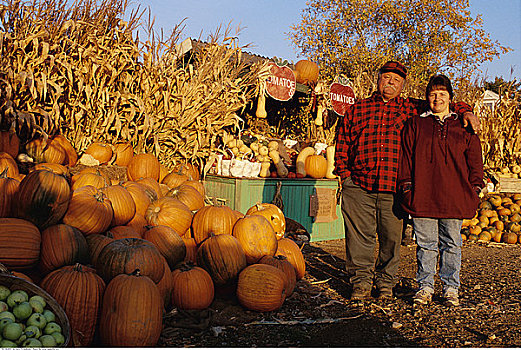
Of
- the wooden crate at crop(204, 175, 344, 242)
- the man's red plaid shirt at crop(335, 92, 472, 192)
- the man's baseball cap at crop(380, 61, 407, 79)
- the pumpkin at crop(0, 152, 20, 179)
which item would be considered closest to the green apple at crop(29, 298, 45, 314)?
the pumpkin at crop(0, 152, 20, 179)

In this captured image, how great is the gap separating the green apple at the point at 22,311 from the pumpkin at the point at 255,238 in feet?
6.66

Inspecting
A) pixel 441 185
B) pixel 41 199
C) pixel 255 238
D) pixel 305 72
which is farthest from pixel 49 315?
pixel 305 72

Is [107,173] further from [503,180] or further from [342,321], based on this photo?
[503,180]

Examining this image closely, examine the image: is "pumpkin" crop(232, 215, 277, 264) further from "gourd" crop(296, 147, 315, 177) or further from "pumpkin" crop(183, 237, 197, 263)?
"gourd" crop(296, 147, 315, 177)

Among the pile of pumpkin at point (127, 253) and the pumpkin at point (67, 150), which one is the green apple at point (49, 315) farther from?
the pumpkin at point (67, 150)

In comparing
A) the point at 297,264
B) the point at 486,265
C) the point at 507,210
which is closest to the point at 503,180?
the point at 507,210

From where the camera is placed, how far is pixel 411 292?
441 cm

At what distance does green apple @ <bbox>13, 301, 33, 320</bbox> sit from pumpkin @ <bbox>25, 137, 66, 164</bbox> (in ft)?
10.7

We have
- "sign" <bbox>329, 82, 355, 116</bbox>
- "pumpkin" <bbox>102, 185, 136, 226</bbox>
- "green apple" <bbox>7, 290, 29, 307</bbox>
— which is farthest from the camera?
"sign" <bbox>329, 82, 355, 116</bbox>

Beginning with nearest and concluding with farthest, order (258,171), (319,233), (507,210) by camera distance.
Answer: (258,171) < (319,233) < (507,210)

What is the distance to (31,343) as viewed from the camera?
2.21 meters

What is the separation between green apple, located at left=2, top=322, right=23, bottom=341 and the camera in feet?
7.24

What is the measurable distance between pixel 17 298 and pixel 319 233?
18.8 feet

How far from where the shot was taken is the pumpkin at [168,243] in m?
3.77
